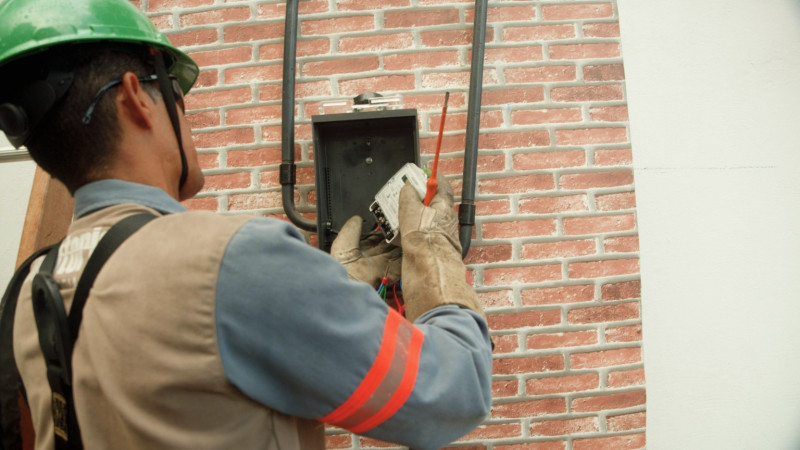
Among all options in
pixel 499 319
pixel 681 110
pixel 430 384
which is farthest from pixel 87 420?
pixel 681 110

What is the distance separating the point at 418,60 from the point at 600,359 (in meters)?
1.07

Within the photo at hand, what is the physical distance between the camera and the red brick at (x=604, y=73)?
4.86ft

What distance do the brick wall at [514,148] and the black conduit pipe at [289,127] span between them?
70 mm

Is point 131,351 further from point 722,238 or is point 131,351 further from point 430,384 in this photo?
point 722,238

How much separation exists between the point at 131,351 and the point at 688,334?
1621mm

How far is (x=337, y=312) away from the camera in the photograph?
612 mm

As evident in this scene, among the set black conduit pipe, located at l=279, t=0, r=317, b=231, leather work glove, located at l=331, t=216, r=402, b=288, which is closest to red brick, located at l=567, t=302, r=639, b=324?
leather work glove, located at l=331, t=216, r=402, b=288

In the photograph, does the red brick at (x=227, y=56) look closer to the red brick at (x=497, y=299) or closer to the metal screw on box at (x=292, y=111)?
the metal screw on box at (x=292, y=111)

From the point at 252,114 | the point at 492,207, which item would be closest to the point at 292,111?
the point at 252,114

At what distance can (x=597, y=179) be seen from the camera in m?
1.47

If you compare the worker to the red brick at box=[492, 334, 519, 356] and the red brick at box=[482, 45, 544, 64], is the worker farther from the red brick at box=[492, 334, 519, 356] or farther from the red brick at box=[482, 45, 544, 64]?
the red brick at box=[482, 45, 544, 64]

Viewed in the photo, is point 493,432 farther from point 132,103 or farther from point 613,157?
point 132,103

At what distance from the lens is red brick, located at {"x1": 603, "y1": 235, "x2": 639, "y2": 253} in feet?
4.78

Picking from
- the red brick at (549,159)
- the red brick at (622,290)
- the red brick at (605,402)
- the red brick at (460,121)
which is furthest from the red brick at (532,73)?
the red brick at (605,402)
